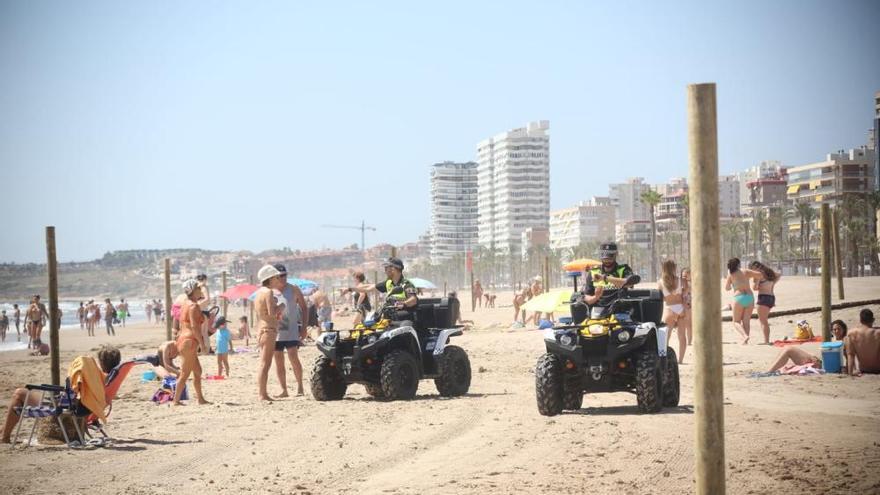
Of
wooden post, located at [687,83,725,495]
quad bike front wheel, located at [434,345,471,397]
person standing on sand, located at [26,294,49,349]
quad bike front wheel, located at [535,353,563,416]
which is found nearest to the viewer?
wooden post, located at [687,83,725,495]

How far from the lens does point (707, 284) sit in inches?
260

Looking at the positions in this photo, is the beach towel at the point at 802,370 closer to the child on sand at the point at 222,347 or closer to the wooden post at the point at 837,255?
the wooden post at the point at 837,255

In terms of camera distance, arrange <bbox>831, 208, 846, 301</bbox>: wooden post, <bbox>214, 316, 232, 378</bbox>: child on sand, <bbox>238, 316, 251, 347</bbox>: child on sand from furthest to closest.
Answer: <bbox>238, 316, 251, 347</bbox>: child on sand < <bbox>831, 208, 846, 301</bbox>: wooden post < <bbox>214, 316, 232, 378</bbox>: child on sand

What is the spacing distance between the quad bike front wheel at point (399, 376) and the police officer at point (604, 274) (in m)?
3.27

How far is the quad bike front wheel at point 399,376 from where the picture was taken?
15148 mm

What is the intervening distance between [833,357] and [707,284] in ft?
35.8

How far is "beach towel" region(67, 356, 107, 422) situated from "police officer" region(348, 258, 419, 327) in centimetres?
469

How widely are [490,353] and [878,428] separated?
50.7ft

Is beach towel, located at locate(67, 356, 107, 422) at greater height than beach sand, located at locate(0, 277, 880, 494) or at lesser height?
greater

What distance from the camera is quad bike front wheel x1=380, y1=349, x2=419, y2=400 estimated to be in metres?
15.1

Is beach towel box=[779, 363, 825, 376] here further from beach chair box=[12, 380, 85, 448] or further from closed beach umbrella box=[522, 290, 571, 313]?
closed beach umbrella box=[522, 290, 571, 313]

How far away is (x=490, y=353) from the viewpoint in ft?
86.7

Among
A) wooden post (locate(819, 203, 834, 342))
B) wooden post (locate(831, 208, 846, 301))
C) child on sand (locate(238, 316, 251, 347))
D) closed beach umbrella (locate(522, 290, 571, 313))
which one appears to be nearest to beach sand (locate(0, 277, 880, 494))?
wooden post (locate(819, 203, 834, 342))

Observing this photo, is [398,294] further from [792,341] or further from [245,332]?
[245,332]
